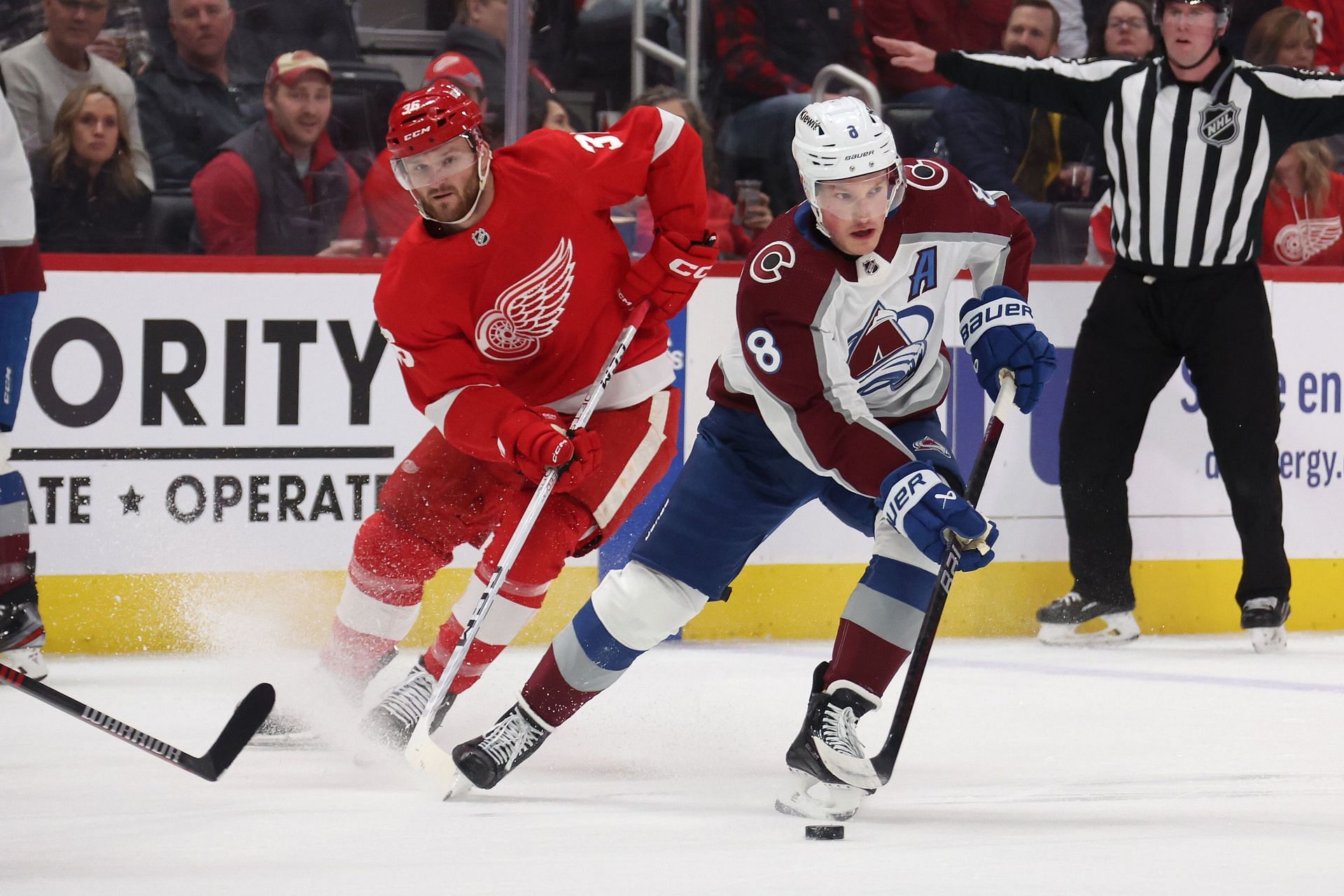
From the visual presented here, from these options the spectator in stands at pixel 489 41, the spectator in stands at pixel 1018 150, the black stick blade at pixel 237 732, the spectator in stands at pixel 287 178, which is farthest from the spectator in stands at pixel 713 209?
the black stick blade at pixel 237 732

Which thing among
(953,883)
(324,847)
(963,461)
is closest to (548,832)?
(324,847)

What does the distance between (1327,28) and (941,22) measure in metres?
1.19

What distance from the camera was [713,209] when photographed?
433cm

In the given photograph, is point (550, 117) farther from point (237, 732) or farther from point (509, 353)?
point (237, 732)

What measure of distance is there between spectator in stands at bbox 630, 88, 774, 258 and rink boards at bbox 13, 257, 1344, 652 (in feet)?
0.68

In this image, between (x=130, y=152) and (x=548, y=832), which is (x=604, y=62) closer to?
(x=130, y=152)

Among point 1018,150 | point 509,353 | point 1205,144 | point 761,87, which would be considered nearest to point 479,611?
point 509,353

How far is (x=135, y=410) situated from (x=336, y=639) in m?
1.12

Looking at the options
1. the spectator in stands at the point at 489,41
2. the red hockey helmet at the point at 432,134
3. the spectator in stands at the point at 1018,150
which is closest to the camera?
the red hockey helmet at the point at 432,134

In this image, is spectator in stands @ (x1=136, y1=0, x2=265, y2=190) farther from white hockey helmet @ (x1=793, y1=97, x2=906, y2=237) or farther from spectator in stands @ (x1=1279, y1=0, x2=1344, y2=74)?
spectator in stands @ (x1=1279, y1=0, x2=1344, y2=74)

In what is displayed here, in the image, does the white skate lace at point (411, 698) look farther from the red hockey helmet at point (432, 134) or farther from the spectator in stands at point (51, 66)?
the spectator in stands at point (51, 66)

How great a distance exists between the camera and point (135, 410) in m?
3.87

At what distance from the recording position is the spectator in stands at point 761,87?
4359mm

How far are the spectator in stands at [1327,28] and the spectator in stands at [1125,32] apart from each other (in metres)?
0.57
